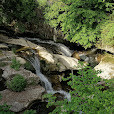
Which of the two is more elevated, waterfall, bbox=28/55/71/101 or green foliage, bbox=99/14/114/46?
green foliage, bbox=99/14/114/46

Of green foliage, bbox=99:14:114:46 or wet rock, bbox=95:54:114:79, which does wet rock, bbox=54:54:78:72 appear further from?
green foliage, bbox=99:14:114:46

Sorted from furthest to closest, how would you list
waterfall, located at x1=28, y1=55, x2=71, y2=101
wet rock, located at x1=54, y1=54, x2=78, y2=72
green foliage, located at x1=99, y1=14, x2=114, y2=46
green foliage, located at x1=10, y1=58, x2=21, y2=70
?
green foliage, located at x1=99, y1=14, x2=114, y2=46 < wet rock, located at x1=54, y1=54, x2=78, y2=72 < waterfall, located at x1=28, y1=55, x2=71, y2=101 < green foliage, located at x1=10, y1=58, x2=21, y2=70

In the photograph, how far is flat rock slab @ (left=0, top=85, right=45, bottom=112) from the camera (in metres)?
5.37

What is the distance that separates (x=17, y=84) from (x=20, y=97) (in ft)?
2.53

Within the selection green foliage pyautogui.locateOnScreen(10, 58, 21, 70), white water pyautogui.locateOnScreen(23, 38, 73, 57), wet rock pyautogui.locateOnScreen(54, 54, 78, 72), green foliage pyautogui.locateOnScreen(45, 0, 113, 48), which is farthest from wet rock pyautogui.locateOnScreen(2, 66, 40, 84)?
white water pyautogui.locateOnScreen(23, 38, 73, 57)

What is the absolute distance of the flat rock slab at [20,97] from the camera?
537 centimetres

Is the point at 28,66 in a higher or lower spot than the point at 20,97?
higher

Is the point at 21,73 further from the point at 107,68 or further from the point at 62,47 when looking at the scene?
the point at 62,47

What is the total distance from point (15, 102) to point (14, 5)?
325 inches

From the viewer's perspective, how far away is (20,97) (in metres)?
5.96

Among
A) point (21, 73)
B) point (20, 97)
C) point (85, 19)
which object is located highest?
point (85, 19)

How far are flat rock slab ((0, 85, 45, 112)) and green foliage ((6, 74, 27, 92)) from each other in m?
0.23

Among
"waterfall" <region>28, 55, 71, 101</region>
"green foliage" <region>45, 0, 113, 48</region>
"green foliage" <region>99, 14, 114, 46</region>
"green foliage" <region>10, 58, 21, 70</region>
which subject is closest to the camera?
"green foliage" <region>10, 58, 21, 70</region>

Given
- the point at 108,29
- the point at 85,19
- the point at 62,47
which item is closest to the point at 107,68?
the point at 108,29
